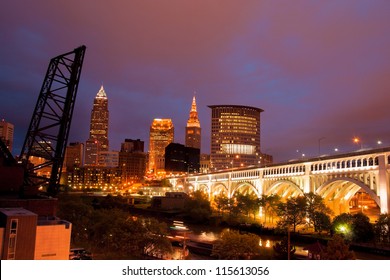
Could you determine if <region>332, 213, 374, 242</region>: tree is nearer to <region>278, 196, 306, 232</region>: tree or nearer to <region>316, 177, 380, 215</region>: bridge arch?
<region>278, 196, 306, 232</region>: tree

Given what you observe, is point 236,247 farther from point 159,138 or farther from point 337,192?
point 159,138

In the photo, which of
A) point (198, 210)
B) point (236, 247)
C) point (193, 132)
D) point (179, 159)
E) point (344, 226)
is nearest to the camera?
point (236, 247)

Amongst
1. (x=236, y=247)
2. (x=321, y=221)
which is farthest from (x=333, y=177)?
(x=236, y=247)

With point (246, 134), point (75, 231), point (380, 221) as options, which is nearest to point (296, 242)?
point (380, 221)

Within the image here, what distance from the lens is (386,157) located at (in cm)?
2345

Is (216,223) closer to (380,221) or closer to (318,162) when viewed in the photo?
(318,162)

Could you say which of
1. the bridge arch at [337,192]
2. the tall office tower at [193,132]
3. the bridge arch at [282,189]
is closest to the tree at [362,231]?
the bridge arch at [337,192]

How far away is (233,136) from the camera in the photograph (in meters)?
120

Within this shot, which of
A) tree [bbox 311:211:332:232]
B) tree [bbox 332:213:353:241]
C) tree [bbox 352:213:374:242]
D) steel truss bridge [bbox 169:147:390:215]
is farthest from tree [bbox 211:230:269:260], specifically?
steel truss bridge [bbox 169:147:390:215]

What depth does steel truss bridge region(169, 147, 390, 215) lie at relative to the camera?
23.8m

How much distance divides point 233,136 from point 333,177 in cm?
9045

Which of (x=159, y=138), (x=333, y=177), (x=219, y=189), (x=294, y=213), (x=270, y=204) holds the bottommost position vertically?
(x=294, y=213)
